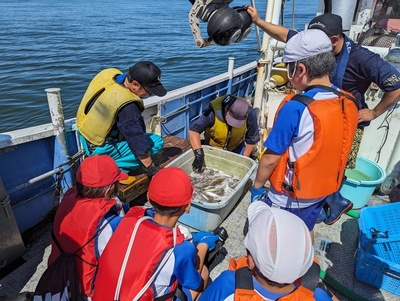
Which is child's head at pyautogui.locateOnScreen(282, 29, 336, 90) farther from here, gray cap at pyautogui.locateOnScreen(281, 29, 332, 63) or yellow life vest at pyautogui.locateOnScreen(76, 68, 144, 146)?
yellow life vest at pyautogui.locateOnScreen(76, 68, 144, 146)

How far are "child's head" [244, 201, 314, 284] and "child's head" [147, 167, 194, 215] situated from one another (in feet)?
2.34

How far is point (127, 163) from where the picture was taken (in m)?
3.34

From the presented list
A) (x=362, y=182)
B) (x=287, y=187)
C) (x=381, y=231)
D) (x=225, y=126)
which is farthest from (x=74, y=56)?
(x=381, y=231)

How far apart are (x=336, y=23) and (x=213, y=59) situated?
1494 centimetres

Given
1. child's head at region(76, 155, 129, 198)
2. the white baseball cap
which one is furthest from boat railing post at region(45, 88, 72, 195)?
the white baseball cap

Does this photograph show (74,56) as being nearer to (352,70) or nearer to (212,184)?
(212,184)

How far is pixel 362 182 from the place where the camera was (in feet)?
10.6

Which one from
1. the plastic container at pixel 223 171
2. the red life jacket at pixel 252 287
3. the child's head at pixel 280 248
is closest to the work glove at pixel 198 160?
the plastic container at pixel 223 171

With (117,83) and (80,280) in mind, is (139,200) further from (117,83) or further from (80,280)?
(80,280)

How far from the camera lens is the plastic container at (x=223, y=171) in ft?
9.66

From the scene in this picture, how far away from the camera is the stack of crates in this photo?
7.84 ft

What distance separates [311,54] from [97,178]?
5.46 feet

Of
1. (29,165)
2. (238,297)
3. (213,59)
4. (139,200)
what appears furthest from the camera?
(213,59)

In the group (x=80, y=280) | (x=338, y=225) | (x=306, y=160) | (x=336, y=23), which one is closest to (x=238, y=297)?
(x=306, y=160)
